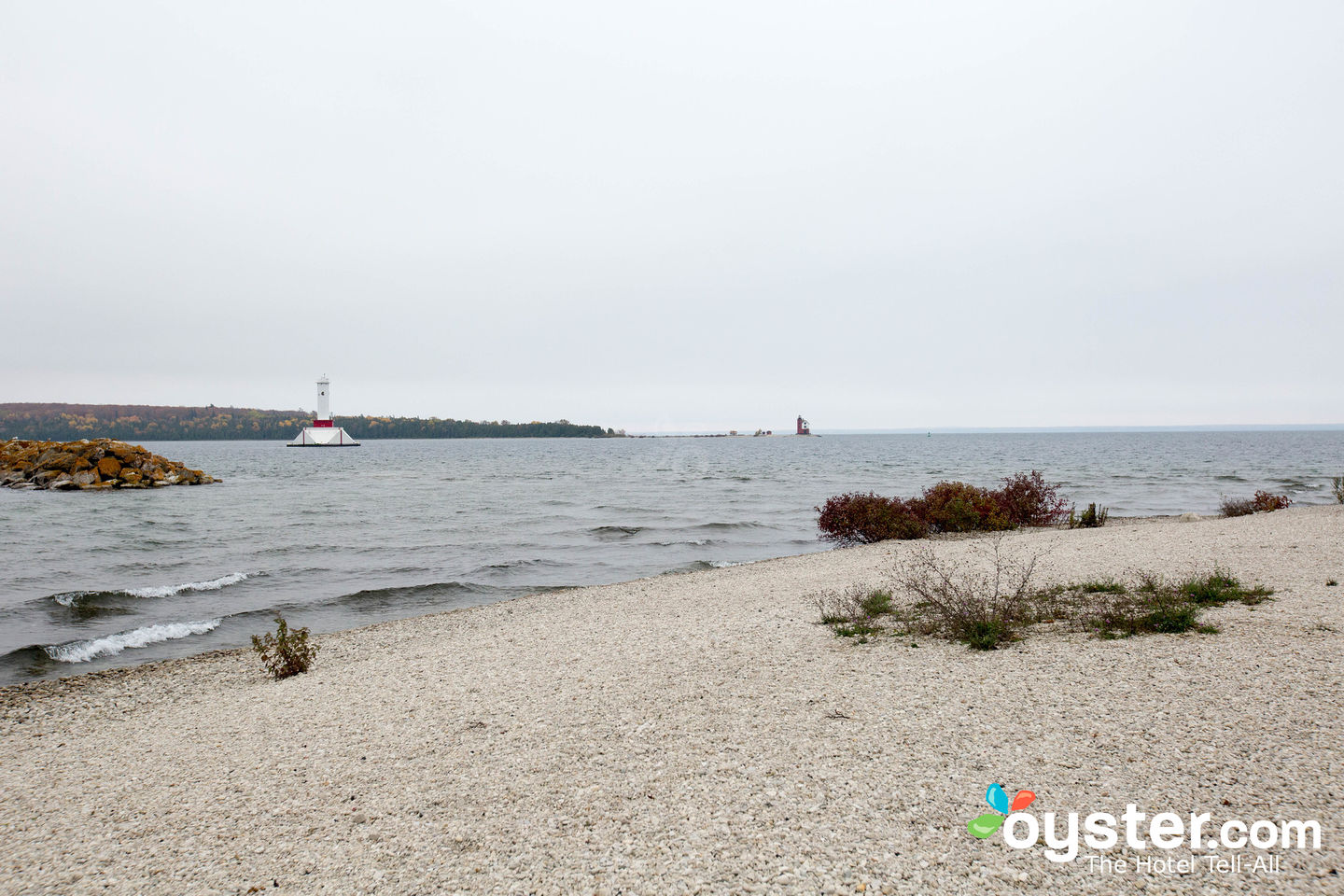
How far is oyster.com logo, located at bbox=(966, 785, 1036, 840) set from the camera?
3.95m

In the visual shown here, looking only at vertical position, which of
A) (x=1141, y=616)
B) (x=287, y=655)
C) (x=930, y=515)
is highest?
(x=1141, y=616)

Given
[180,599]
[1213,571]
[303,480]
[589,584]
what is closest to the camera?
[1213,571]

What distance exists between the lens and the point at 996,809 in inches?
163

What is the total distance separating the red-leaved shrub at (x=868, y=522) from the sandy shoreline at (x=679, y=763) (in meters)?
10.3

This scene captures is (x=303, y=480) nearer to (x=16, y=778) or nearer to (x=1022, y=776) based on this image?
(x=16, y=778)

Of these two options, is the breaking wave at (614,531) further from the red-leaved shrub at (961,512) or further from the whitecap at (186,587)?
the whitecap at (186,587)

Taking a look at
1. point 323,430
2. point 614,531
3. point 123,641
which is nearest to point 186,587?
point 123,641

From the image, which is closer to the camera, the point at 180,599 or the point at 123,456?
the point at 180,599

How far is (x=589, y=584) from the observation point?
15.7 m

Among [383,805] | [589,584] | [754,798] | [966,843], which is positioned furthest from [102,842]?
[589,584]

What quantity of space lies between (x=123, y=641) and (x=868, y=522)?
55.9 feet

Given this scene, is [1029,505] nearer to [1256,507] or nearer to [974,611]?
[1256,507]

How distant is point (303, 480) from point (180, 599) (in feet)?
144

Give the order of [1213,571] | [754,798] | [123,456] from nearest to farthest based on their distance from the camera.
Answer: [754,798] → [1213,571] → [123,456]
